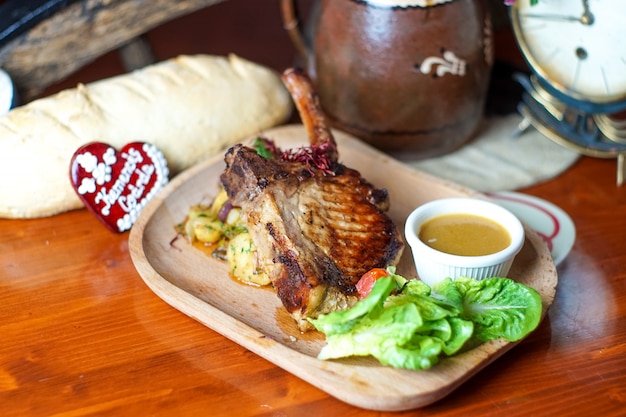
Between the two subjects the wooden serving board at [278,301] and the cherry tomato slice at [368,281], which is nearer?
the wooden serving board at [278,301]

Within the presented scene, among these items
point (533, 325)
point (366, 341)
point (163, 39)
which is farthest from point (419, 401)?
point (163, 39)

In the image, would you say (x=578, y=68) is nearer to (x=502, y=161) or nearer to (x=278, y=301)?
(x=502, y=161)

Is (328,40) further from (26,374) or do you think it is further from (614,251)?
(26,374)

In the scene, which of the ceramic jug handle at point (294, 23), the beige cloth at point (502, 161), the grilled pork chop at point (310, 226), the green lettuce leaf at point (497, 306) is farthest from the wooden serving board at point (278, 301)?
the ceramic jug handle at point (294, 23)

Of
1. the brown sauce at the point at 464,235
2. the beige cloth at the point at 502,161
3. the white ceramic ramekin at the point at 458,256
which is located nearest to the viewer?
the white ceramic ramekin at the point at 458,256

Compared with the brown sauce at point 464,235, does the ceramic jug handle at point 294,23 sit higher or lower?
higher

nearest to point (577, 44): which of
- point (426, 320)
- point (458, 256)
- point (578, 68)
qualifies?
point (578, 68)

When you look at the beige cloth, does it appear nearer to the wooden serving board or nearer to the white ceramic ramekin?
the wooden serving board

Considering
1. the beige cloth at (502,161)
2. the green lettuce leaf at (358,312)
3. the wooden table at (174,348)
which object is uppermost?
the green lettuce leaf at (358,312)

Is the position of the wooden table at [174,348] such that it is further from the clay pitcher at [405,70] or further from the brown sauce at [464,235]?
the clay pitcher at [405,70]
